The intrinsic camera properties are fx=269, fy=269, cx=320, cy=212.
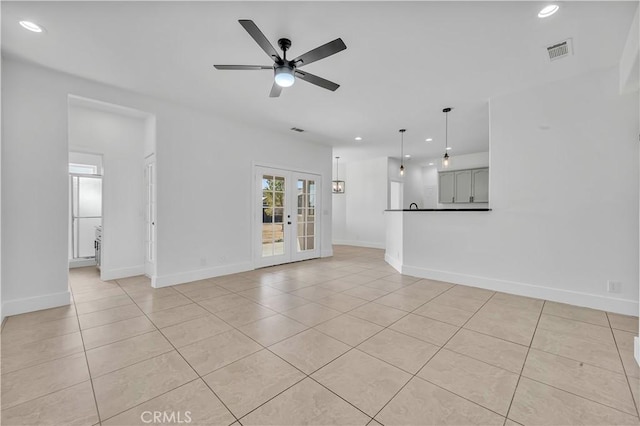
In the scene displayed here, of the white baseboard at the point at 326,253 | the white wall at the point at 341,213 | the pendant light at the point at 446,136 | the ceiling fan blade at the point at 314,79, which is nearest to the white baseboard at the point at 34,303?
the ceiling fan blade at the point at 314,79

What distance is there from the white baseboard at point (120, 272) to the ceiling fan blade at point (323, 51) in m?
4.39

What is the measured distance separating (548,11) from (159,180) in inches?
190

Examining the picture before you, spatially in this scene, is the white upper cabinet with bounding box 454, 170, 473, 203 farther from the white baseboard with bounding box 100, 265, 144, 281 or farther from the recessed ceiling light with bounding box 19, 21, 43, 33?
the recessed ceiling light with bounding box 19, 21, 43, 33

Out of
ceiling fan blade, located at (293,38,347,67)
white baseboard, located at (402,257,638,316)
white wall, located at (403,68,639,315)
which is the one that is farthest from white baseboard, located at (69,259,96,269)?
white wall, located at (403,68,639,315)

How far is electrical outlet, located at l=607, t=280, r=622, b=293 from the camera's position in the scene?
307 centimetres

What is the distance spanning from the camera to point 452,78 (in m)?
3.36

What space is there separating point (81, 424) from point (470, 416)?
2153 millimetres

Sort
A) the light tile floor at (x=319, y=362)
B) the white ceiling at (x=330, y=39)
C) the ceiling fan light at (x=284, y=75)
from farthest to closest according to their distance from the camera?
the ceiling fan light at (x=284, y=75)
the white ceiling at (x=330, y=39)
the light tile floor at (x=319, y=362)

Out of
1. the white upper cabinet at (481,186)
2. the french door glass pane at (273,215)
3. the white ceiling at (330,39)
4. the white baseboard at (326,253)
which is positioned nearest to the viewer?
the white ceiling at (330,39)

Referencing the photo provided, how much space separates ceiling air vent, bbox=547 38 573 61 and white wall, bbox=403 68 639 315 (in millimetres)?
723

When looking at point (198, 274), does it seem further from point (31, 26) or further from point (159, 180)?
point (31, 26)

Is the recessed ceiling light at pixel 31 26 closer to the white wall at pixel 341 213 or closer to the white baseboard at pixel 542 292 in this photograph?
the white baseboard at pixel 542 292

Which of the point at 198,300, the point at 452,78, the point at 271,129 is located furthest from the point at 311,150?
the point at 198,300

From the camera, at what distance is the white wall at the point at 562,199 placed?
306 centimetres
